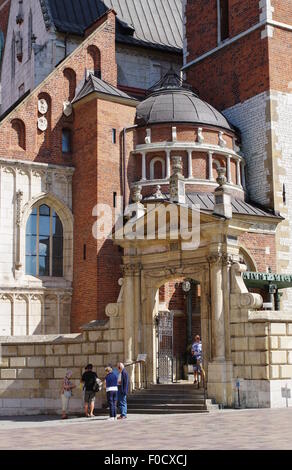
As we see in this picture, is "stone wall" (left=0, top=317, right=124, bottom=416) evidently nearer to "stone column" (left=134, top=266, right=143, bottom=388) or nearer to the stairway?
"stone column" (left=134, top=266, right=143, bottom=388)

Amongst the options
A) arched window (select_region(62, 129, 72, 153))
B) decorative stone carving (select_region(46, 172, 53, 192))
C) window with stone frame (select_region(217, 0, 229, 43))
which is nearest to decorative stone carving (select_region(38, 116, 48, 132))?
arched window (select_region(62, 129, 72, 153))

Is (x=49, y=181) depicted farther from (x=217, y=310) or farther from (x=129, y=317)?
(x=217, y=310)

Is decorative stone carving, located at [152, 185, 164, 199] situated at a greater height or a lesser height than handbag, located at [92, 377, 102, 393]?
greater

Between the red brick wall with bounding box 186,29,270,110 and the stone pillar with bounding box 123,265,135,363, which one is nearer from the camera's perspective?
the stone pillar with bounding box 123,265,135,363

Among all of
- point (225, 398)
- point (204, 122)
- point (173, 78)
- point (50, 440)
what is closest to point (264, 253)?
point (204, 122)

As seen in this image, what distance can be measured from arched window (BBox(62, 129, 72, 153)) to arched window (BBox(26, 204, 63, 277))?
8.08ft

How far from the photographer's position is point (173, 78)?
112ft

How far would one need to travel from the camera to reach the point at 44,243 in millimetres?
29484

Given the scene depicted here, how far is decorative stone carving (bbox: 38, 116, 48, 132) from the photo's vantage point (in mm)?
30141

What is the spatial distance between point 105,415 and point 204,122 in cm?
1398

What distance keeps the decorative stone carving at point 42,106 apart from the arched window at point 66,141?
3.46 feet

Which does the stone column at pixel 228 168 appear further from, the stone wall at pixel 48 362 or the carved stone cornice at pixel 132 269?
the stone wall at pixel 48 362

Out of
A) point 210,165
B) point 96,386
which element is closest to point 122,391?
point 96,386

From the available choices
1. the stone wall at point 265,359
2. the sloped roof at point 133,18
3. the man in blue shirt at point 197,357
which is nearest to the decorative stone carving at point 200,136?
the sloped roof at point 133,18
